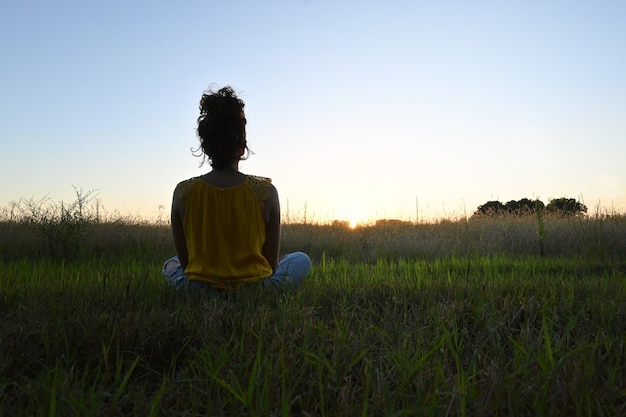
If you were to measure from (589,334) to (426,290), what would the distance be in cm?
121

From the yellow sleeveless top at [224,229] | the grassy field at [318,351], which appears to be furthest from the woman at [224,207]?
→ the grassy field at [318,351]

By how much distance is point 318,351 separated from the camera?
6.91ft

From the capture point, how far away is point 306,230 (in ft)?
37.7

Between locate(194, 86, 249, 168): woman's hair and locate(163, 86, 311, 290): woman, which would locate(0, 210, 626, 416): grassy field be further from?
locate(194, 86, 249, 168): woman's hair

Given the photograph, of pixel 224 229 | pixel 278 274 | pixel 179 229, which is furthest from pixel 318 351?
pixel 179 229

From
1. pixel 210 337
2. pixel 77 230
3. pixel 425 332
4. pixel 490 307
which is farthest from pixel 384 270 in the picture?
pixel 77 230

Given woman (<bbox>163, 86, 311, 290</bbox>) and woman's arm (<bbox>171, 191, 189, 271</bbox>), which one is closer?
woman (<bbox>163, 86, 311, 290</bbox>)

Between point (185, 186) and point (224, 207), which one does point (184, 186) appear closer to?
point (185, 186)

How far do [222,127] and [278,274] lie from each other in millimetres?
1234

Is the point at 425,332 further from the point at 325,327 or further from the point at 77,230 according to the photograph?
the point at 77,230

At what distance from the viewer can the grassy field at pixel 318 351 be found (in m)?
1.72

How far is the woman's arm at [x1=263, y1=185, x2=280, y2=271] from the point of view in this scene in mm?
3740

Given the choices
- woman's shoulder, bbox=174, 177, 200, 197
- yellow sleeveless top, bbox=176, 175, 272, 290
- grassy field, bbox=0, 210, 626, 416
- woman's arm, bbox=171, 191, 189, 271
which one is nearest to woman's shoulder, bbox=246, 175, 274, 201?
yellow sleeveless top, bbox=176, 175, 272, 290

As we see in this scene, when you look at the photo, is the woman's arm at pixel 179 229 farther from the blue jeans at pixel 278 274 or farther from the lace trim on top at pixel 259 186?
the lace trim on top at pixel 259 186
